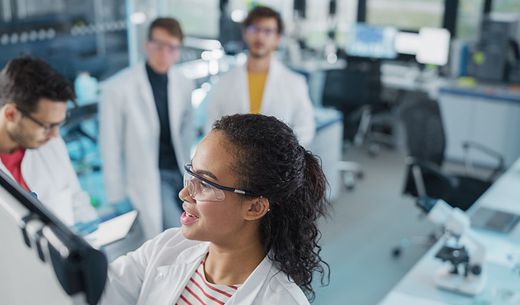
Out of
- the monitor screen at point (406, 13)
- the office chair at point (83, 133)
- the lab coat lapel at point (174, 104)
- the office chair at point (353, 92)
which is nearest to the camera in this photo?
the lab coat lapel at point (174, 104)

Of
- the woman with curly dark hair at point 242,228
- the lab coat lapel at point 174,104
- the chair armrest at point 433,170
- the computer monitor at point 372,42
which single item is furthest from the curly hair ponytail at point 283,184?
the computer monitor at point 372,42

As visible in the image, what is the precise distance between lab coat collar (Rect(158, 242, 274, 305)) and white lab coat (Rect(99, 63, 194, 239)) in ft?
5.39

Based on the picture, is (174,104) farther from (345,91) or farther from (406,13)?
(406,13)

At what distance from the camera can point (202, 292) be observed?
130 centimetres

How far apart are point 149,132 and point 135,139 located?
0.08 meters

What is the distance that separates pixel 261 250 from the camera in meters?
1.32

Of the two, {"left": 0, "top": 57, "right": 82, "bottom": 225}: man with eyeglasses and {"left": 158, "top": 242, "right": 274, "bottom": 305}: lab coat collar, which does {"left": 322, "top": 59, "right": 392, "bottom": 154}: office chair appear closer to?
{"left": 0, "top": 57, "right": 82, "bottom": 225}: man with eyeglasses

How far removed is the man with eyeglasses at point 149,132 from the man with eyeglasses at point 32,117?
1.13 meters

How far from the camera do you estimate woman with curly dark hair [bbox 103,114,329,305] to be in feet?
4.05

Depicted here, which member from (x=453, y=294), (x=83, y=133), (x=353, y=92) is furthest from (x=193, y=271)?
(x=353, y=92)

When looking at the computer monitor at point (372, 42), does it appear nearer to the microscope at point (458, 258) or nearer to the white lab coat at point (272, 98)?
the white lab coat at point (272, 98)

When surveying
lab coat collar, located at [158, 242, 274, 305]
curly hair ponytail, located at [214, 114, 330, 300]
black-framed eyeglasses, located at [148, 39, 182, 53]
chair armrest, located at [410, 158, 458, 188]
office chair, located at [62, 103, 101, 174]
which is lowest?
chair armrest, located at [410, 158, 458, 188]

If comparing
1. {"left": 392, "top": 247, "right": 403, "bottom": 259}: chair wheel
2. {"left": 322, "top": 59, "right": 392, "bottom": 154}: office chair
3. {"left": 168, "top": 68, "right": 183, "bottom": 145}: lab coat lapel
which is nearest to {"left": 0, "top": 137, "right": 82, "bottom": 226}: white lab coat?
{"left": 168, "top": 68, "right": 183, "bottom": 145}: lab coat lapel

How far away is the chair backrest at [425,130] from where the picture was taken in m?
3.84
